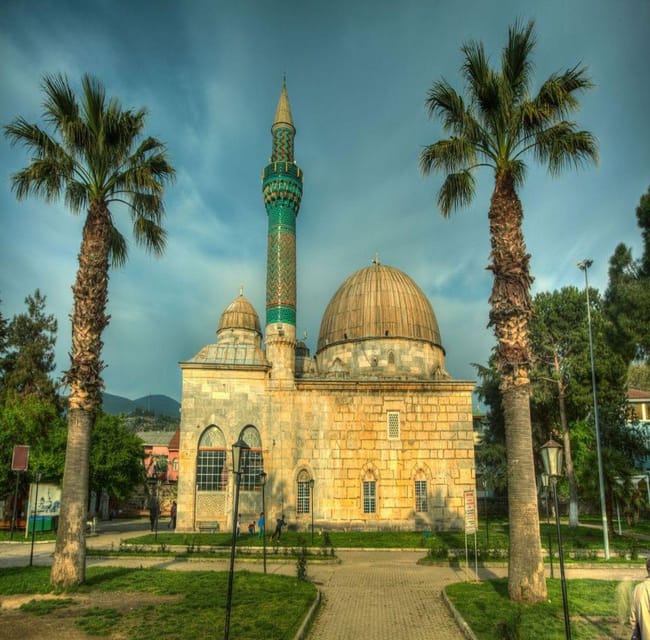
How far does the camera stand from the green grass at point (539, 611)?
32.3ft

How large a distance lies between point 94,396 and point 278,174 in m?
20.9

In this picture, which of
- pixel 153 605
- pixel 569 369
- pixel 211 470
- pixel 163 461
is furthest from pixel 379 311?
pixel 163 461

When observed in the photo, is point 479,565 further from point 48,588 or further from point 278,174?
point 278,174

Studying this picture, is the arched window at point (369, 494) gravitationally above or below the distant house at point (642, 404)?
below

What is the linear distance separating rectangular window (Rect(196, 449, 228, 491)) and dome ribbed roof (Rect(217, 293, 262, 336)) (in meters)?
11.4

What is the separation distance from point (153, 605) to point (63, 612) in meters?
1.69

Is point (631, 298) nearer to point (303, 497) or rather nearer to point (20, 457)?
point (303, 497)

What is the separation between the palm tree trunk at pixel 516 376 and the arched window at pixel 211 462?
18.9 m

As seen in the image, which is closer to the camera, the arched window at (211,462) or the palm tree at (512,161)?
the palm tree at (512,161)

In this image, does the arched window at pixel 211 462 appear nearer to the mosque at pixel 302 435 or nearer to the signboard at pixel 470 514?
the mosque at pixel 302 435

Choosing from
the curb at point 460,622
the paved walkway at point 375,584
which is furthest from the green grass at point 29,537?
the curb at point 460,622

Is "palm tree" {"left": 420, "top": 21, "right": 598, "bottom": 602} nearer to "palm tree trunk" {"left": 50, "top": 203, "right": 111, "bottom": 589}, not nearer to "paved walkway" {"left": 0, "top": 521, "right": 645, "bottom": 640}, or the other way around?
"paved walkway" {"left": 0, "top": 521, "right": 645, "bottom": 640}

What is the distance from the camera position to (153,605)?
1193 centimetres

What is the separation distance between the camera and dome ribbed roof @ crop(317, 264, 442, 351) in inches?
1377
